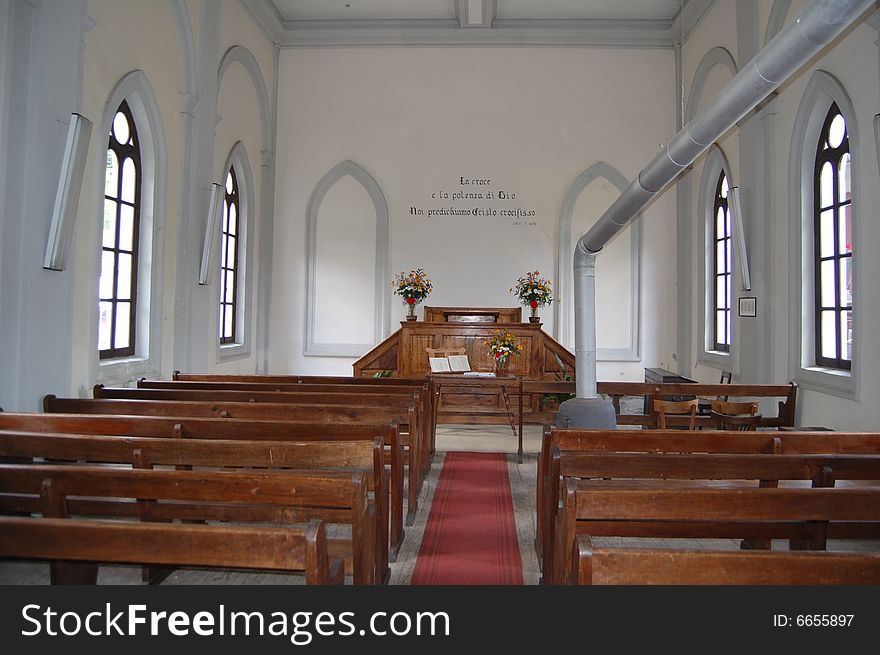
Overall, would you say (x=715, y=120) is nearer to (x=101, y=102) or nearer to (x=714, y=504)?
(x=714, y=504)

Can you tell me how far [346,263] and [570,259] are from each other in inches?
153

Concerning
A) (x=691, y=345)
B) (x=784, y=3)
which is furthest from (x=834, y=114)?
(x=691, y=345)

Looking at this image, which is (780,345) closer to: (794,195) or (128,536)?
(794,195)

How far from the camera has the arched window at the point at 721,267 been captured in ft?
29.8

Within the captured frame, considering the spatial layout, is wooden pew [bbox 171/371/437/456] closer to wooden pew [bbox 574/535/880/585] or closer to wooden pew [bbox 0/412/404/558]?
wooden pew [bbox 0/412/404/558]

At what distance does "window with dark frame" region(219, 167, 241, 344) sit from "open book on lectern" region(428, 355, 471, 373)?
345 cm

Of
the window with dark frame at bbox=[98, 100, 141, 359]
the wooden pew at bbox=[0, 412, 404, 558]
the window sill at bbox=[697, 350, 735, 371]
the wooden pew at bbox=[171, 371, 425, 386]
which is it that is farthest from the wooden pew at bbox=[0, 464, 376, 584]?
the window sill at bbox=[697, 350, 735, 371]

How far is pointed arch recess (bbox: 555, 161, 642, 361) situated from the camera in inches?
424

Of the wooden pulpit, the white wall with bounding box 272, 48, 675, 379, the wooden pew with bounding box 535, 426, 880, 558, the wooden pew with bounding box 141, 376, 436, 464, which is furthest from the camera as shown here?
the white wall with bounding box 272, 48, 675, 379

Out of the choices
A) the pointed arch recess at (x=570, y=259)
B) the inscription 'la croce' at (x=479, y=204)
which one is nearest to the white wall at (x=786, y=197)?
the pointed arch recess at (x=570, y=259)

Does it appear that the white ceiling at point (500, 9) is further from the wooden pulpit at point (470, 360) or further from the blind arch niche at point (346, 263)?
the wooden pulpit at point (470, 360)

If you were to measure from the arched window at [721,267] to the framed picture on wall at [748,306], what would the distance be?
1.24 meters

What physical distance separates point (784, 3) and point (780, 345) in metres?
3.76

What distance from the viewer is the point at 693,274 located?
1009 centimetres
